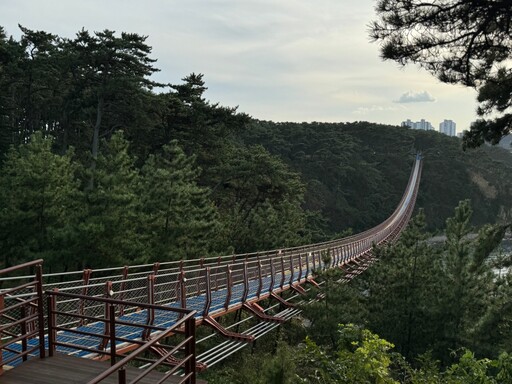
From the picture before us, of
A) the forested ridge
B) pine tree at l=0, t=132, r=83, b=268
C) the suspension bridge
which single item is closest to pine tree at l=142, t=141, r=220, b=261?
the forested ridge

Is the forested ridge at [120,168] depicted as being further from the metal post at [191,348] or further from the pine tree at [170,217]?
the metal post at [191,348]

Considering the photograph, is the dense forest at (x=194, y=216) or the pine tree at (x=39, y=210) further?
the pine tree at (x=39, y=210)

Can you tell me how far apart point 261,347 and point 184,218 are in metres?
5.74

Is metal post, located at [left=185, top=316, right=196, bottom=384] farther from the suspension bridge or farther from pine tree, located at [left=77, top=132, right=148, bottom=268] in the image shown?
pine tree, located at [left=77, top=132, right=148, bottom=268]

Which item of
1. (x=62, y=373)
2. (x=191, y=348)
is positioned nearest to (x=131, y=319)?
(x=62, y=373)

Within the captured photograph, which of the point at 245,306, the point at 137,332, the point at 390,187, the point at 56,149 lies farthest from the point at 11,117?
the point at 390,187

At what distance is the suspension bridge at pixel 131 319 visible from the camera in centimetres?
362

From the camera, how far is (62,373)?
12.4 feet

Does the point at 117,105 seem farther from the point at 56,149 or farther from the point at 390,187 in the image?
the point at 390,187

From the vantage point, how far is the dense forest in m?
11.1

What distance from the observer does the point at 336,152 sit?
72.4 m

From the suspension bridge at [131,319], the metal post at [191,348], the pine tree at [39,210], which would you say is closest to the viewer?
the metal post at [191,348]

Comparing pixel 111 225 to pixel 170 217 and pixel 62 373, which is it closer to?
pixel 170 217

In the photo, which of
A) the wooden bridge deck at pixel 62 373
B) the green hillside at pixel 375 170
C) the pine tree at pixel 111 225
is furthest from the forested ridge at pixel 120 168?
the green hillside at pixel 375 170
